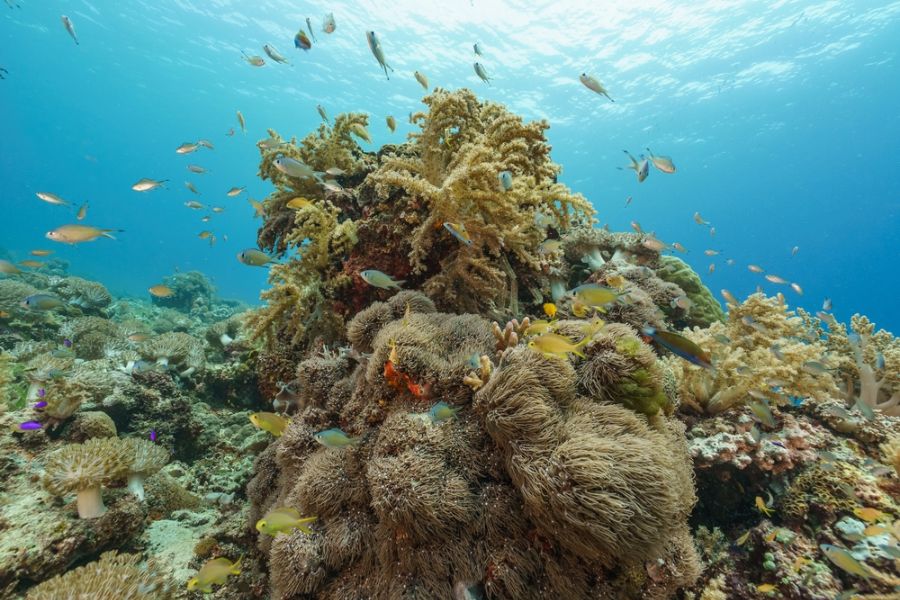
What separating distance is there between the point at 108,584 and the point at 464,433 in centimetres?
281

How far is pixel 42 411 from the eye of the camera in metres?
4.57

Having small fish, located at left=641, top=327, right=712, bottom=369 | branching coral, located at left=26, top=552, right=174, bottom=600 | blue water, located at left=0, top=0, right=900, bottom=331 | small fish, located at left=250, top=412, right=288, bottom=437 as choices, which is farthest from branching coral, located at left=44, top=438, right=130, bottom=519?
blue water, located at left=0, top=0, right=900, bottom=331

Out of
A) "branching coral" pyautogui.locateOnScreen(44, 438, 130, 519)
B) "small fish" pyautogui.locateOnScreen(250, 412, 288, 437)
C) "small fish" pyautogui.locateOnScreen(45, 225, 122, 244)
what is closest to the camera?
"small fish" pyautogui.locateOnScreen(250, 412, 288, 437)

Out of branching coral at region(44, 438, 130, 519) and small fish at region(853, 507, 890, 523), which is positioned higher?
small fish at region(853, 507, 890, 523)

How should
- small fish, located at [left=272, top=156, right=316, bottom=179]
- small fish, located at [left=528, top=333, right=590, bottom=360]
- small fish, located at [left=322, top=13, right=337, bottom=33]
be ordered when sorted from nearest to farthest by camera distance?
small fish, located at [left=528, top=333, right=590, bottom=360], small fish, located at [left=272, top=156, right=316, bottom=179], small fish, located at [left=322, top=13, right=337, bottom=33]

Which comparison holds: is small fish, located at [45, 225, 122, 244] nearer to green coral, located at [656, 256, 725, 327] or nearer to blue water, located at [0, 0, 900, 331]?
green coral, located at [656, 256, 725, 327]

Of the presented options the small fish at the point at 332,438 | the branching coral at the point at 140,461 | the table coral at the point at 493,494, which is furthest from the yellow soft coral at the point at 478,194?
the branching coral at the point at 140,461

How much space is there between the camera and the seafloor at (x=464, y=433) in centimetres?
226

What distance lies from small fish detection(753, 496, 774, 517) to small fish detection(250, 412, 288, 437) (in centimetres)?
439

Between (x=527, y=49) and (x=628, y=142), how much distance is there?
96.9ft

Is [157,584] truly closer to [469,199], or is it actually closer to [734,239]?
[469,199]

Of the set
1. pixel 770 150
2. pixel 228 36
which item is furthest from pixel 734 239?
pixel 228 36

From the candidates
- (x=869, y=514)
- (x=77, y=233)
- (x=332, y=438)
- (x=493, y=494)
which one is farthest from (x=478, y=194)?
(x=77, y=233)

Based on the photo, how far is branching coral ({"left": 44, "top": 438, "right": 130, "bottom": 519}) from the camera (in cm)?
345
